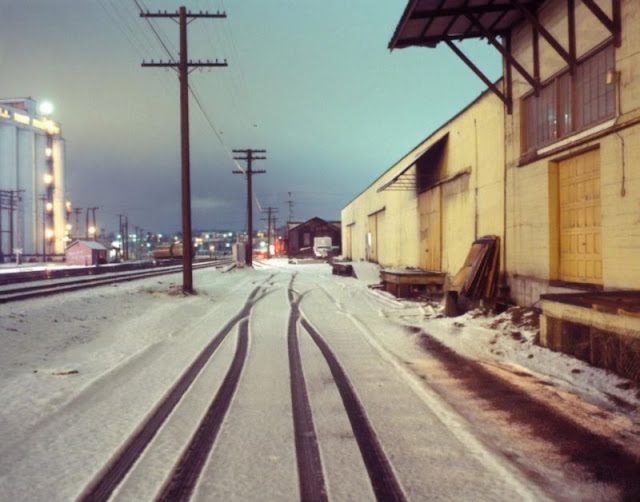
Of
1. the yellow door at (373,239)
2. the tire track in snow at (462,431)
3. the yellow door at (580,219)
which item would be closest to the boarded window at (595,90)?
the yellow door at (580,219)

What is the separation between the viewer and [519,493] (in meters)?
3.03

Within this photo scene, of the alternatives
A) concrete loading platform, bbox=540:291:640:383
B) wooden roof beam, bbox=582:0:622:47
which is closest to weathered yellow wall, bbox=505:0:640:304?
wooden roof beam, bbox=582:0:622:47

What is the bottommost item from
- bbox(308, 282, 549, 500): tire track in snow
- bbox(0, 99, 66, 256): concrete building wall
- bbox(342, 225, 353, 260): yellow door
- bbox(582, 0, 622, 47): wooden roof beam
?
bbox(308, 282, 549, 500): tire track in snow

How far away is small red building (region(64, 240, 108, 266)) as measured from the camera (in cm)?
4403

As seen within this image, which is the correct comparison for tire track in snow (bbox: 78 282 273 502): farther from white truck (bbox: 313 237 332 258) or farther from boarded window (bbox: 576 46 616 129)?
white truck (bbox: 313 237 332 258)

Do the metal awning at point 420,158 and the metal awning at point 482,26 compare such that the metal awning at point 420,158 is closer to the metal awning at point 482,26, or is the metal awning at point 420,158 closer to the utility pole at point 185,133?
the metal awning at point 482,26

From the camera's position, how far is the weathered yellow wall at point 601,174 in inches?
264

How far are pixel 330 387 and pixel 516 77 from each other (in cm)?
889

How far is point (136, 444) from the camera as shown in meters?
3.83

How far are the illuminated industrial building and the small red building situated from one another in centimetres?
2884

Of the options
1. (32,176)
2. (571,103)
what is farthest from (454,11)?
(32,176)

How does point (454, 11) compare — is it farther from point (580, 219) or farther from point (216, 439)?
point (216, 439)

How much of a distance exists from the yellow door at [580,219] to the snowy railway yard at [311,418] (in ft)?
4.56

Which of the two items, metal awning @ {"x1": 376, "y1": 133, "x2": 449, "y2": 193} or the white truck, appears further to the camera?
the white truck
